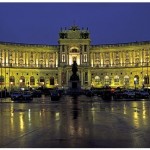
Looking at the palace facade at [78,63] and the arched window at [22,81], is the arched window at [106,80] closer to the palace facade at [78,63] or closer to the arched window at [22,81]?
the palace facade at [78,63]

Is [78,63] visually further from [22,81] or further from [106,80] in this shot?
[22,81]

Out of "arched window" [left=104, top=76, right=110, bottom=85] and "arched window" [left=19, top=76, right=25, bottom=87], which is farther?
"arched window" [left=104, top=76, right=110, bottom=85]

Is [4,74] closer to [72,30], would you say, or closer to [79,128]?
[72,30]

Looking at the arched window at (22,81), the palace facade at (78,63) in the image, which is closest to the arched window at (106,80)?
the palace facade at (78,63)

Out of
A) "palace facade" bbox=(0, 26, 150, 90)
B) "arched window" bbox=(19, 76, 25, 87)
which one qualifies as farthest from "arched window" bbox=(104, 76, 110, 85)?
"arched window" bbox=(19, 76, 25, 87)

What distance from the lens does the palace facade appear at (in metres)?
152

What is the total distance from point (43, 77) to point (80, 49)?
60.8 ft

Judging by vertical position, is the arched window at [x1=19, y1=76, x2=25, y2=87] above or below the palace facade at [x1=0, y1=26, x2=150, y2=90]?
below

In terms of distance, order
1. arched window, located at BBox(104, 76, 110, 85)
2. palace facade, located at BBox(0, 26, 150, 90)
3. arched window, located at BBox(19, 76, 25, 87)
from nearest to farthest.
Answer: palace facade, located at BBox(0, 26, 150, 90) < arched window, located at BBox(19, 76, 25, 87) < arched window, located at BBox(104, 76, 110, 85)

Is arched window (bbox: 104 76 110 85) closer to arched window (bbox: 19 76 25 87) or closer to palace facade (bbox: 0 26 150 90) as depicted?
palace facade (bbox: 0 26 150 90)

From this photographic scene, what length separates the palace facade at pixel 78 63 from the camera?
499ft

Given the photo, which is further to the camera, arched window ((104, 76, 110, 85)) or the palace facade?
arched window ((104, 76, 110, 85))

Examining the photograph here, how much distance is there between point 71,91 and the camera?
340 feet

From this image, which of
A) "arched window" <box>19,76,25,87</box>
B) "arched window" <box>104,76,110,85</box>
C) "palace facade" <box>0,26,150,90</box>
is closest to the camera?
"palace facade" <box>0,26,150,90</box>
